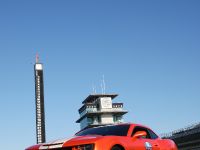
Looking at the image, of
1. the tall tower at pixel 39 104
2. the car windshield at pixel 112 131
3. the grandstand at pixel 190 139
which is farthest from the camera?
the grandstand at pixel 190 139

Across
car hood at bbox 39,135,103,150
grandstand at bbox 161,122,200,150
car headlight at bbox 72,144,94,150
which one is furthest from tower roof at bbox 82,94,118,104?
car headlight at bbox 72,144,94,150

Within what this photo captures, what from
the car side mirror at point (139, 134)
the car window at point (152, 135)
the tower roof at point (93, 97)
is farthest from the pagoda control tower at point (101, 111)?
the car side mirror at point (139, 134)

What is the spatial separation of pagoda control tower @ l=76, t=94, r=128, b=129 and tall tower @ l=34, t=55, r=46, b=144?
54.9 meters

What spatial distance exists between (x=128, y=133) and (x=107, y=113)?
145 metres

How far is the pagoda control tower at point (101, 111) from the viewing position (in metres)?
151

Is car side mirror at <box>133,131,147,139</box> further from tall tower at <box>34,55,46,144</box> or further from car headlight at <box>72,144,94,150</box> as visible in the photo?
tall tower at <box>34,55,46,144</box>

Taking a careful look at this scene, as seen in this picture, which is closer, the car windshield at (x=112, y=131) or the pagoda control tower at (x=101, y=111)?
the car windshield at (x=112, y=131)

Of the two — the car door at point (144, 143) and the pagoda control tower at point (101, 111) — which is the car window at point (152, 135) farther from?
the pagoda control tower at point (101, 111)

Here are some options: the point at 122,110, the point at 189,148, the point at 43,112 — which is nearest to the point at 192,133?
the point at 189,148

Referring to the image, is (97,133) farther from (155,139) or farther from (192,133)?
(192,133)

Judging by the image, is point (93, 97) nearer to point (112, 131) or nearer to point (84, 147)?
point (112, 131)

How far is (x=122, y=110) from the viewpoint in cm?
15475

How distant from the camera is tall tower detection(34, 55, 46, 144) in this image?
3671 inches

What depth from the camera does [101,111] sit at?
15012cm
